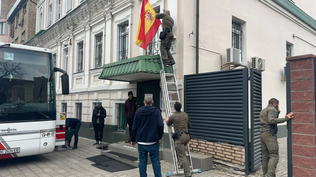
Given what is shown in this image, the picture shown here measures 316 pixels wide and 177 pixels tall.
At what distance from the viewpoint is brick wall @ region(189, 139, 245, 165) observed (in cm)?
569

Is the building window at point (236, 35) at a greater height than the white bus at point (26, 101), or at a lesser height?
greater

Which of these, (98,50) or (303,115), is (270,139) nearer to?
(303,115)

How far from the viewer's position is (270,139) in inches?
197

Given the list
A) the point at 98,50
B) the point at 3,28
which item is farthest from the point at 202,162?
the point at 3,28

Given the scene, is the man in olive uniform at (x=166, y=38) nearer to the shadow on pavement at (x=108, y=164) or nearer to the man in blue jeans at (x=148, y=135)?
the man in blue jeans at (x=148, y=135)

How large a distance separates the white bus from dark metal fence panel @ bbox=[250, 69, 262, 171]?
5.05 m

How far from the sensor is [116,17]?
387 inches

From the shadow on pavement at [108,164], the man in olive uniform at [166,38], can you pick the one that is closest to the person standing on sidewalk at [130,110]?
the shadow on pavement at [108,164]

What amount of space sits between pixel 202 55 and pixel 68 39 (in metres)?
9.32

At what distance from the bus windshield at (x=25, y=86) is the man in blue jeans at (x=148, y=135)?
130 inches

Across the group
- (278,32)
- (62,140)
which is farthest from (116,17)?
(278,32)

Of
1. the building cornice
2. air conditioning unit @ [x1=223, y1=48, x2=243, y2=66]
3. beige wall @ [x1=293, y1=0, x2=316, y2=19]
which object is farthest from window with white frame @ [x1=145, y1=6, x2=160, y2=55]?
beige wall @ [x1=293, y1=0, x2=316, y2=19]

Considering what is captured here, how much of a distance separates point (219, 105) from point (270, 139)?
5.04 feet

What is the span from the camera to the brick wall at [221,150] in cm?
569
